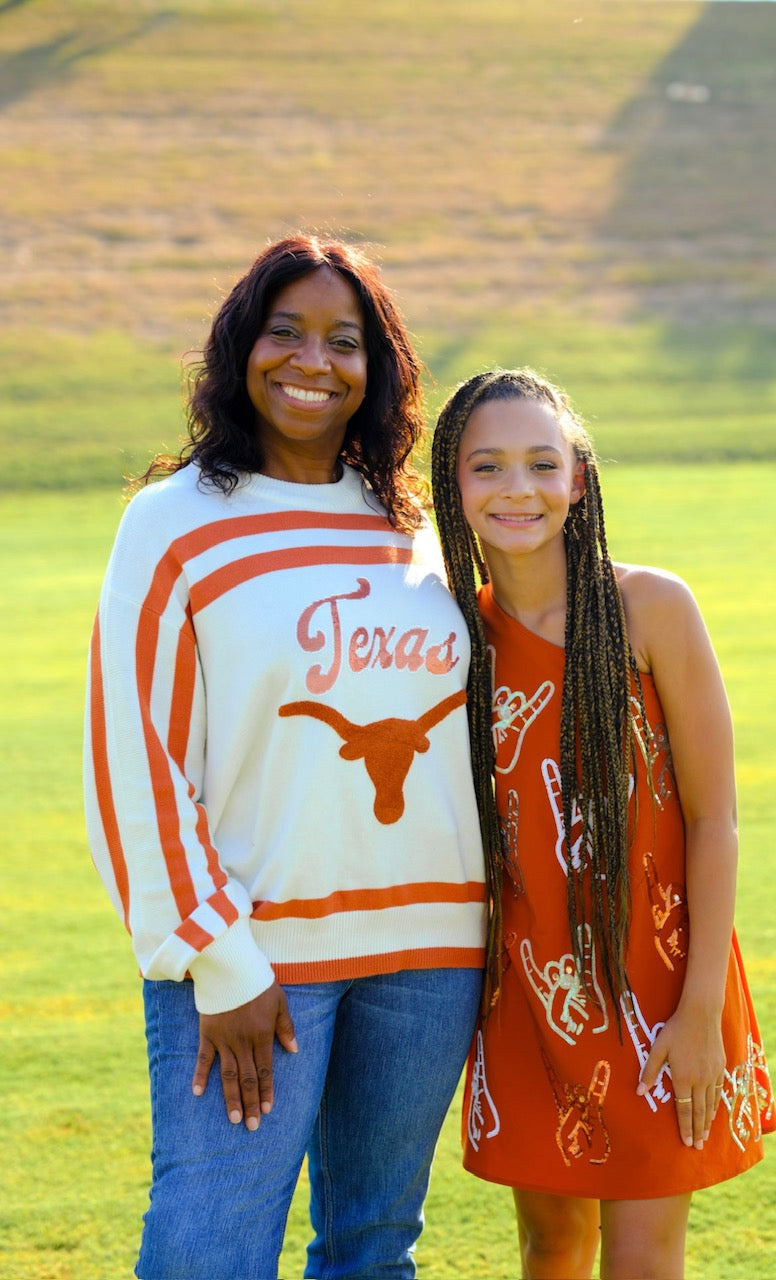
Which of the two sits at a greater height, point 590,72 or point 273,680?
point 590,72

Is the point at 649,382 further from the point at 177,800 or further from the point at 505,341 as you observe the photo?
the point at 177,800

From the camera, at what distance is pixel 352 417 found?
2604 mm

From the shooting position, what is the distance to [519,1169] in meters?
2.31

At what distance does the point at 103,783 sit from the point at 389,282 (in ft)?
59.7

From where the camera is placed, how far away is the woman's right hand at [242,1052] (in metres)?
2.11

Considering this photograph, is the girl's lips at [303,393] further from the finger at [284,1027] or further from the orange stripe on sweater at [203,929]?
the finger at [284,1027]

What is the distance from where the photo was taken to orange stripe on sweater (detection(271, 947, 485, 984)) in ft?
7.14

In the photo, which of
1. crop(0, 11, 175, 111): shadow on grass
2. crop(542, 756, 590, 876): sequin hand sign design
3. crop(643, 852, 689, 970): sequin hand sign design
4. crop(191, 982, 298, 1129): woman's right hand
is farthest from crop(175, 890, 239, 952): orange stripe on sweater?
crop(0, 11, 175, 111): shadow on grass

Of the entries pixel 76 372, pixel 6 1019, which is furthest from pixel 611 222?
pixel 6 1019

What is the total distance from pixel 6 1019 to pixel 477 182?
22977 mm

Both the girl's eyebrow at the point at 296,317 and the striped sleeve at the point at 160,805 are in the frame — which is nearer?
the striped sleeve at the point at 160,805

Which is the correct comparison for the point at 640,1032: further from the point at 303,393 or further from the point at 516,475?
the point at 303,393

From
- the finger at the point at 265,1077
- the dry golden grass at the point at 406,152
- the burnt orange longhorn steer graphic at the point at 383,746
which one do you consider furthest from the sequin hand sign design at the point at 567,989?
the dry golden grass at the point at 406,152

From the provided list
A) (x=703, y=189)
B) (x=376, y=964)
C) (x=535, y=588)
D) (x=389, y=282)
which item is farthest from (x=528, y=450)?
(x=703, y=189)
